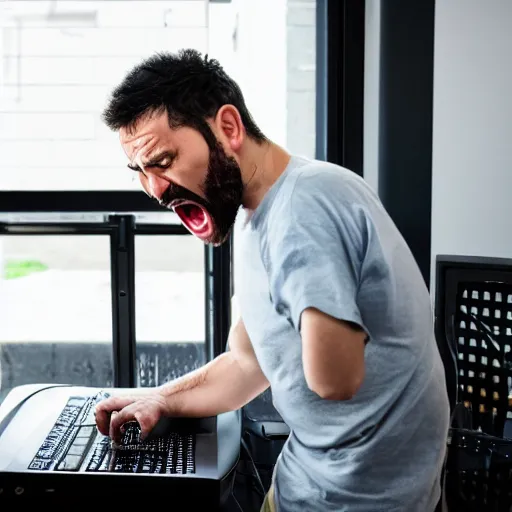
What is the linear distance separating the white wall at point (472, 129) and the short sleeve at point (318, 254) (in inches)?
33.7

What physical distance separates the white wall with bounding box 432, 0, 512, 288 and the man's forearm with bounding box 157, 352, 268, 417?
0.65 m

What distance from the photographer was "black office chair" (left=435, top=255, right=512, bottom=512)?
1212mm

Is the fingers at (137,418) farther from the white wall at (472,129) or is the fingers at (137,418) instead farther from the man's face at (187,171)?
the white wall at (472,129)

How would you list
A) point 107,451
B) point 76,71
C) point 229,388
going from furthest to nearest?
point 76,71 < point 229,388 < point 107,451

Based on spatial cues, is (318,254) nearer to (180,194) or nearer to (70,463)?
(180,194)

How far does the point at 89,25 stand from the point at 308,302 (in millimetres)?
1211

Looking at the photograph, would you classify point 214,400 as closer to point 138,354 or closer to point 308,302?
point 308,302

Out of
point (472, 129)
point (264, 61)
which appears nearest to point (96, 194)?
point (264, 61)

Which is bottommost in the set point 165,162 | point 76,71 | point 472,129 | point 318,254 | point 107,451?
point 107,451

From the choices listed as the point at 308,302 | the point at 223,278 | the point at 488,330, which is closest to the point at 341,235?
the point at 308,302

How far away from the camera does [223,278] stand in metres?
1.62

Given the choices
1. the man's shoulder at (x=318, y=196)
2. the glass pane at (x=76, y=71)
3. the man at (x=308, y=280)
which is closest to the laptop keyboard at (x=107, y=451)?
the man at (x=308, y=280)

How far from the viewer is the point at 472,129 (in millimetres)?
1520

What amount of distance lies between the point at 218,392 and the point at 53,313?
0.74 meters
